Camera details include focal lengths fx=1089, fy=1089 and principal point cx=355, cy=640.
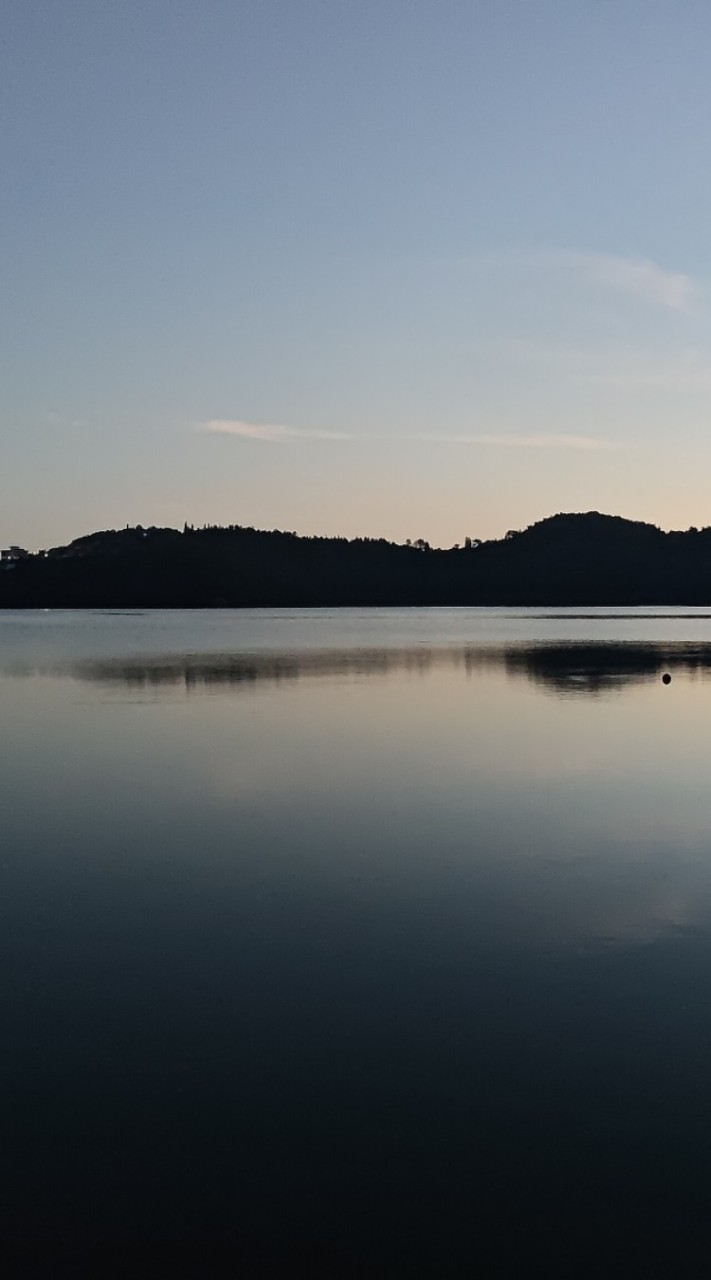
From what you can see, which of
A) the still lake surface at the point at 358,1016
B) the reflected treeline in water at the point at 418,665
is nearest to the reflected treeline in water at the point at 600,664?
the reflected treeline in water at the point at 418,665

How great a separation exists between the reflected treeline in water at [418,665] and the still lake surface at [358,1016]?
22148 mm

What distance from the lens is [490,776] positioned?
20812mm

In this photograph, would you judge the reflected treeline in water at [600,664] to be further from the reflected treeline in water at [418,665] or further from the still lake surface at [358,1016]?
the still lake surface at [358,1016]

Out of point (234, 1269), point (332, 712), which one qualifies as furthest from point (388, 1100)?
point (332, 712)

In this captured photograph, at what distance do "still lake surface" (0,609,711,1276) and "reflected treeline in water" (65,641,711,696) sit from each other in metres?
22.1

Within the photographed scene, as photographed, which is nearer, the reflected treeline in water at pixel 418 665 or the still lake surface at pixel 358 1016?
the still lake surface at pixel 358 1016

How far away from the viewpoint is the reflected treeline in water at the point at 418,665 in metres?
43.6

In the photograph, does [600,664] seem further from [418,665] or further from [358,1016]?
[358,1016]

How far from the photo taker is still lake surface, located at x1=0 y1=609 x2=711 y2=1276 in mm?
5875

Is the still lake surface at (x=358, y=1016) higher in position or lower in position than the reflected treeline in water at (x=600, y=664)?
higher

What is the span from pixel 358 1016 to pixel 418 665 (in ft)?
152

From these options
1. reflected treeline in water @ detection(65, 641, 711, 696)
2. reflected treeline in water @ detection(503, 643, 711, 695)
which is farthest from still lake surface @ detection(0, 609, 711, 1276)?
reflected treeline in water @ detection(65, 641, 711, 696)

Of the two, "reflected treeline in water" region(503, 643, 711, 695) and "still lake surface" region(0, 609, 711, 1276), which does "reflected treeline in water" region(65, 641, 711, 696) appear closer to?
"reflected treeline in water" region(503, 643, 711, 695)

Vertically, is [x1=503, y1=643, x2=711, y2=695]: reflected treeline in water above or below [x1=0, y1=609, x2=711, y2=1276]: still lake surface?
below
